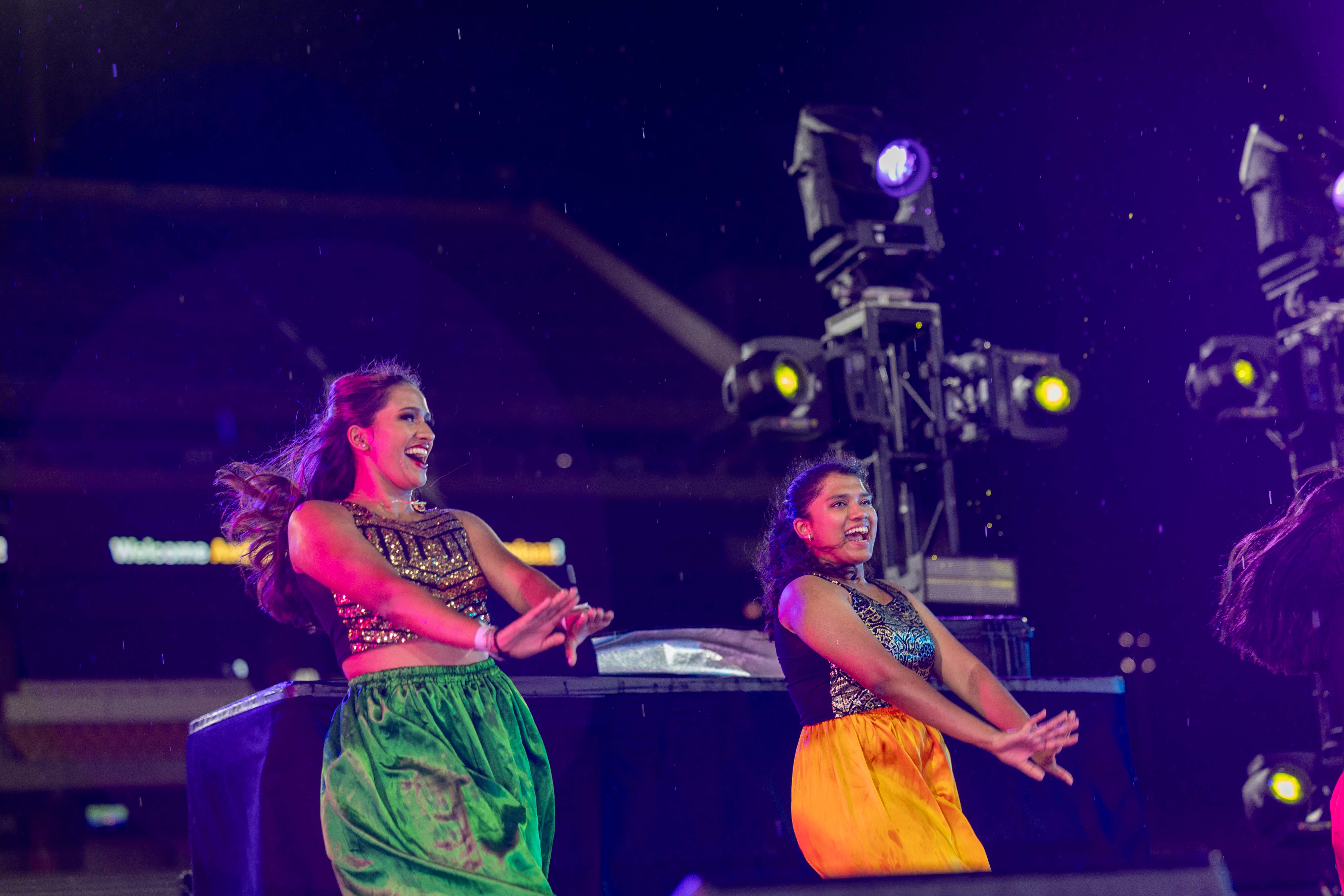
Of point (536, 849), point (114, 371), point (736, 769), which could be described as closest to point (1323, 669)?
point (736, 769)

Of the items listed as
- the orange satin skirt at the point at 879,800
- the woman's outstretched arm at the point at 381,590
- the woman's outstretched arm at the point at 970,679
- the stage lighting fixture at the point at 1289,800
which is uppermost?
the woman's outstretched arm at the point at 381,590

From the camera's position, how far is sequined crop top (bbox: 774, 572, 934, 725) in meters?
2.74

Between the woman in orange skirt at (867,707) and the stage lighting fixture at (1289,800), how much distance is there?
3.47 meters

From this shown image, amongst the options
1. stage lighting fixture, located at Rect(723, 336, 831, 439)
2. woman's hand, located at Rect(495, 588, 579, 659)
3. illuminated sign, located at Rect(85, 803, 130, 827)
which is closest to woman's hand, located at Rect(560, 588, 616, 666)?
woman's hand, located at Rect(495, 588, 579, 659)

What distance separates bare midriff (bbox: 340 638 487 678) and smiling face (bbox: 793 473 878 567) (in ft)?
3.06

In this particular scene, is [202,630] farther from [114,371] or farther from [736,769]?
[736,769]

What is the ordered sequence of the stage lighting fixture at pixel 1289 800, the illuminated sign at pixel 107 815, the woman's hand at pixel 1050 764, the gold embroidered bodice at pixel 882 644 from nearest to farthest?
1. the woman's hand at pixel 1050 764
2. the gold embroidered bodice at pixel 882 644
3. the stage lighting fixture at pixel 1289 800
4. the illuminated sign at pixel 107 815

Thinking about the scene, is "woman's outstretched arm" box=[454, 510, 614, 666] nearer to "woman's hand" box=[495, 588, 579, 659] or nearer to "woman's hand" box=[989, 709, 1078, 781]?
"woman's hand" box=[495, 588, 579, 659]

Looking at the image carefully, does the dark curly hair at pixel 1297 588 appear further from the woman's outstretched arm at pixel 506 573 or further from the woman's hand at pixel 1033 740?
the woman's outstretched arm at pixel 506 573

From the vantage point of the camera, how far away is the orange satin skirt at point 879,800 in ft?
8.32

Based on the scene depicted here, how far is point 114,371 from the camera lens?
33.3 ft

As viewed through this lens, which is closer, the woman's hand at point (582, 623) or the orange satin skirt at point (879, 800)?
the woman's hand at point (582, 623)

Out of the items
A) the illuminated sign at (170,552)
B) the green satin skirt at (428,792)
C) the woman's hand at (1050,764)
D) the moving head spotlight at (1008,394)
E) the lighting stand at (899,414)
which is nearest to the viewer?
the green satin skirt at (428,792)

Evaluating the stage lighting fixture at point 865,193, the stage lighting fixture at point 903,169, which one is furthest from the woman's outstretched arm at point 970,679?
the stage lighting fixture at point 903,169
